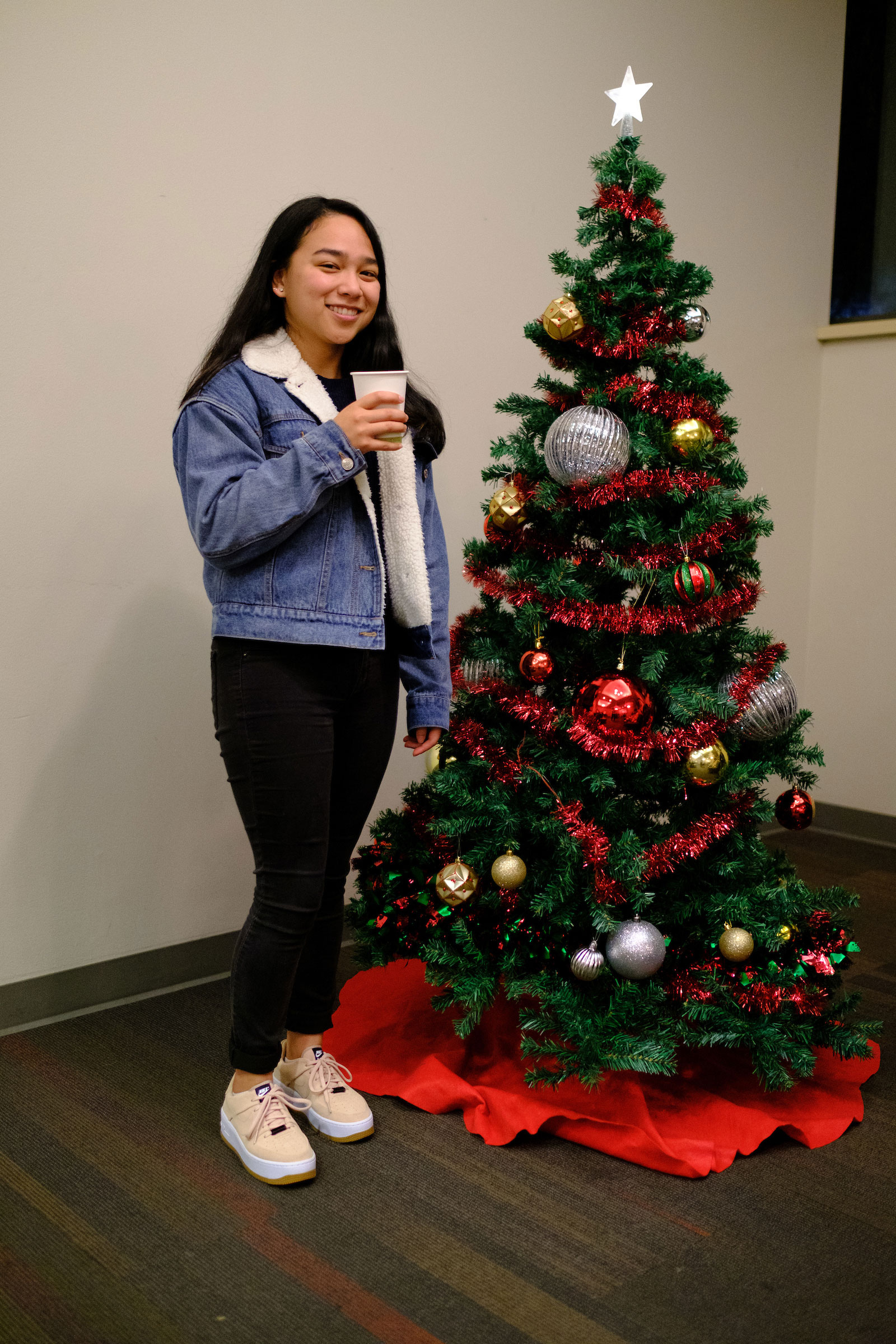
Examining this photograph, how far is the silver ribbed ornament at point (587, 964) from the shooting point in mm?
1745

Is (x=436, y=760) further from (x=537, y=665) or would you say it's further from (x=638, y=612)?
(x=638, y=612)

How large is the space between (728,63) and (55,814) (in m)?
2.99

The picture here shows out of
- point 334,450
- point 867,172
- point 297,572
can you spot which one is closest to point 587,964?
point 297,572

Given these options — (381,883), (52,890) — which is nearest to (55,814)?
(52,890)

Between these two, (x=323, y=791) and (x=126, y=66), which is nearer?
(x=323, y=791)

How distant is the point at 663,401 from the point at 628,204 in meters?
0.34

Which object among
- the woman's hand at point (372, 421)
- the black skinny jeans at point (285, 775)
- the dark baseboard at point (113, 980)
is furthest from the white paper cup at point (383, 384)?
the dark baseboard at point (113, 980)

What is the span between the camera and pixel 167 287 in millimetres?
2139

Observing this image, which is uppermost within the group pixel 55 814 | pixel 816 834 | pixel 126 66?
pixel 126 66

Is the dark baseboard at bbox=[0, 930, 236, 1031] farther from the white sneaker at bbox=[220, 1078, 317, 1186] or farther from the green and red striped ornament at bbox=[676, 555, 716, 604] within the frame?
the green and red striped ornament at bbox=[676, 555, 716, 604]

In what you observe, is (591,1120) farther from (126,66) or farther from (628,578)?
(126,66)

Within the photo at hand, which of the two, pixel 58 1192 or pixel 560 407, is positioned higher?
Answer: pixel 560 407

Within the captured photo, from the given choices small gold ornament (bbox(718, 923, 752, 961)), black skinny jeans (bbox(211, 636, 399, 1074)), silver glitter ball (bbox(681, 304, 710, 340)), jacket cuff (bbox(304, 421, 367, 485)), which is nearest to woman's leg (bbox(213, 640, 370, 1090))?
black skinny jeans (bbox(211, 636, 399, 1074))

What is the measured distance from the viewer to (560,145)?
2.86 m
